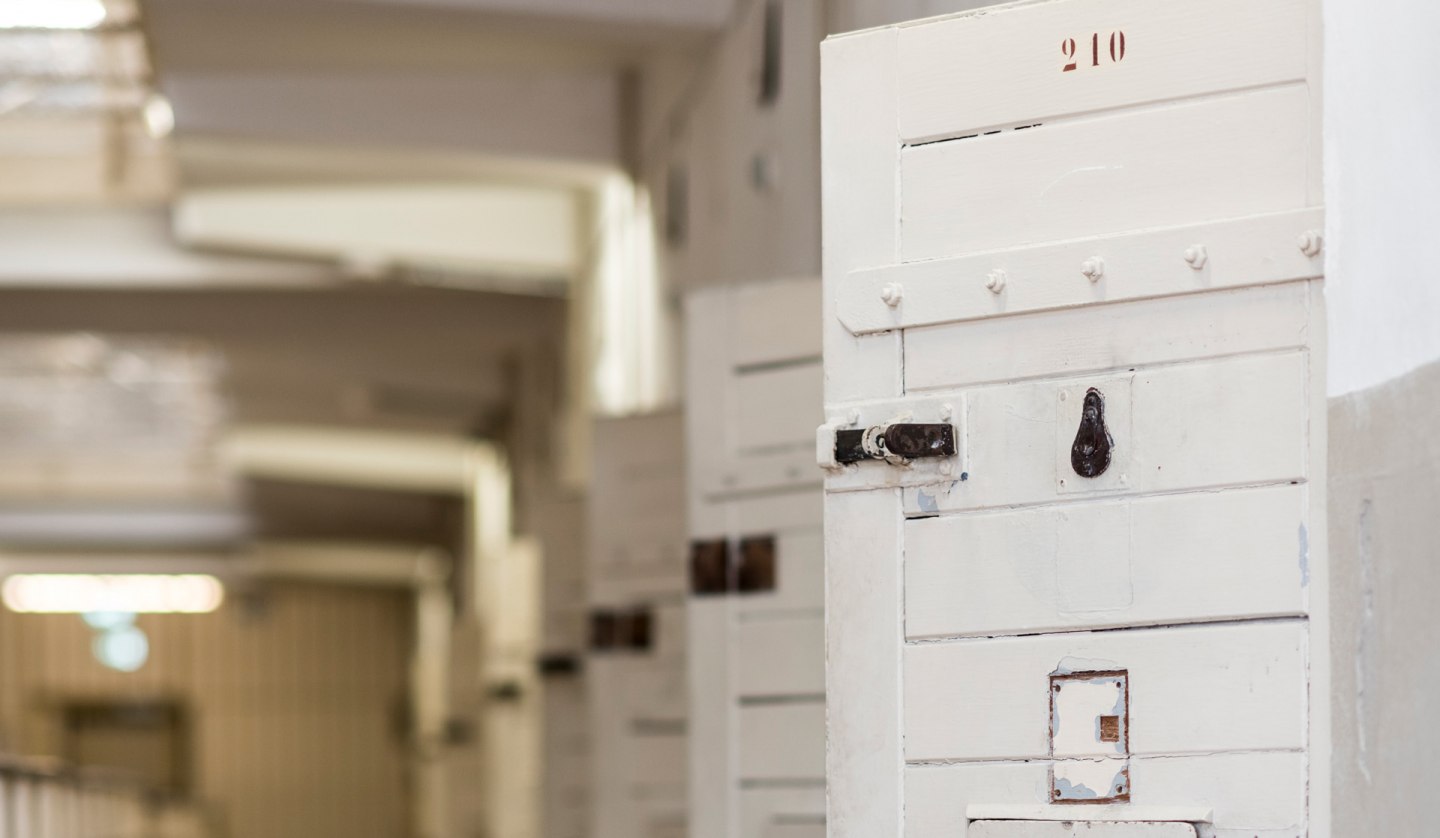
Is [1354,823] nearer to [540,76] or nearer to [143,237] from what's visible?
[540,76]

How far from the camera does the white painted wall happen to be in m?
4.01

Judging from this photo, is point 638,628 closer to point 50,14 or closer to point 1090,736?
point 1090,736

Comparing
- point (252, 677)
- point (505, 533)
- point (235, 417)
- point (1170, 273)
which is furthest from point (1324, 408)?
point (252, 677)

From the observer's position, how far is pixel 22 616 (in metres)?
33.4

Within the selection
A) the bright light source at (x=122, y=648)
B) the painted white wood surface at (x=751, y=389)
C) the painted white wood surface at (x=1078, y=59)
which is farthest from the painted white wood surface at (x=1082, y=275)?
the bright light source at (x=122, y=648)

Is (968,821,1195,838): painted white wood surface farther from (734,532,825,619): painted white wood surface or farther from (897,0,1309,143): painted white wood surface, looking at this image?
(734,532,825,619): painted white wood surface

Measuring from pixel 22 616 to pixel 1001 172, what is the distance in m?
31.5

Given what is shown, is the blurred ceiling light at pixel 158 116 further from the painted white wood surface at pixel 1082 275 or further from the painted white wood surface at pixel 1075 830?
the painted white wood surface at pixel 1075 830

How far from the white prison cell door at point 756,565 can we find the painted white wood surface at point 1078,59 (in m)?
1.92

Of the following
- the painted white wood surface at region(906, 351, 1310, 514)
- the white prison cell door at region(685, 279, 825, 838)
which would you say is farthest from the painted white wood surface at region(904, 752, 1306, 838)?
the white prison cell door at region(685, 279, 825, 838)

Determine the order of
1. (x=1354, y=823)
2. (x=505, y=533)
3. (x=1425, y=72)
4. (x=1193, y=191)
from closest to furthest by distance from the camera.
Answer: (x=1354, y=823) < (x=1193, y=191) < (x=1425, y=72) < (x=505, y=533)

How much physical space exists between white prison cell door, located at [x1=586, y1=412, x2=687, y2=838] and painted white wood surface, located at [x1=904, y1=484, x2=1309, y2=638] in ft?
13.8

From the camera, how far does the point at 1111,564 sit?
4141mm

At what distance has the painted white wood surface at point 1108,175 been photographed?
4055mm
